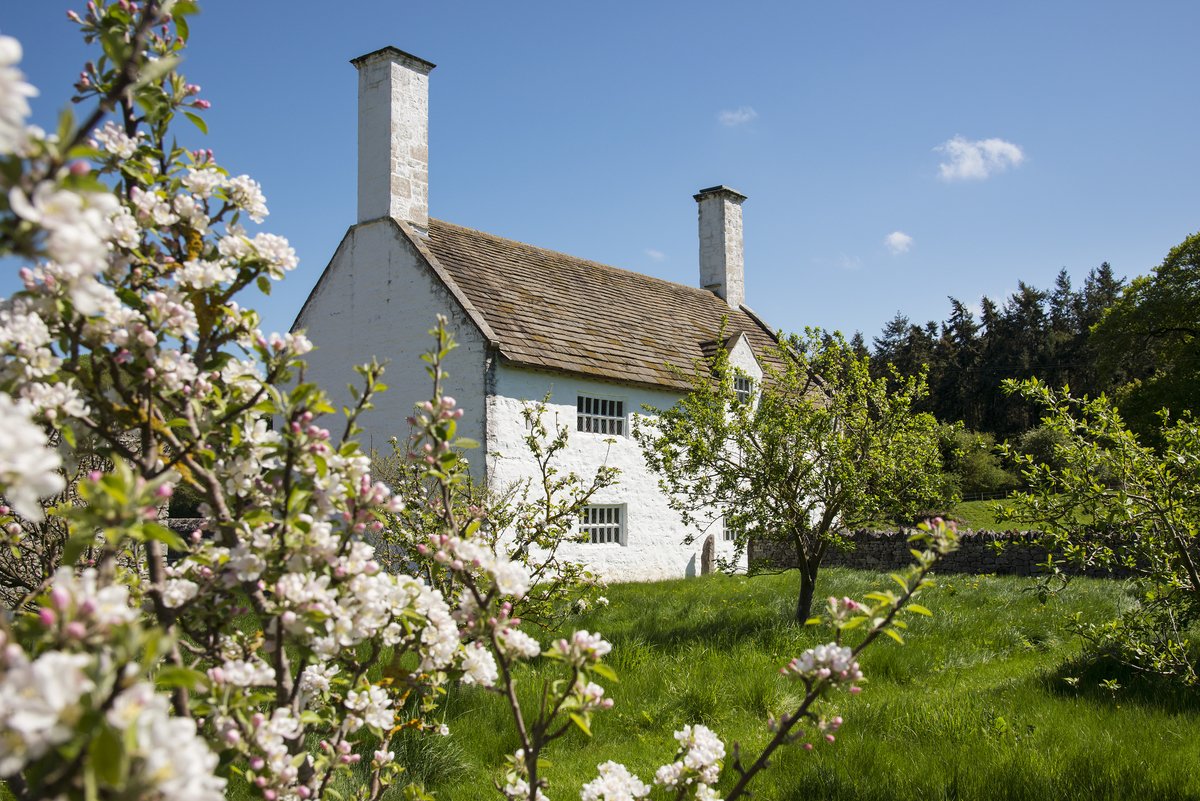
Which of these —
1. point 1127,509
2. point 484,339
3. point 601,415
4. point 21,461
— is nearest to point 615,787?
point 21,461

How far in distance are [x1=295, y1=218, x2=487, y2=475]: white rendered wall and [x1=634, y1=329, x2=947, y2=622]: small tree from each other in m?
5.20

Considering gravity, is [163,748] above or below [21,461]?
below

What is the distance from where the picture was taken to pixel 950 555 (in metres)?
18.5

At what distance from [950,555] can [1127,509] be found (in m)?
13.4

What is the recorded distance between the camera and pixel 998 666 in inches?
348

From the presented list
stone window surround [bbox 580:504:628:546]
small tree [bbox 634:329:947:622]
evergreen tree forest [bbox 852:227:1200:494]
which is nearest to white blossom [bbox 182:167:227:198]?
small tree [bbox 634:329:947:622]

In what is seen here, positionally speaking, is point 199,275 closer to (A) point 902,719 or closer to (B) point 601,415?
(A) point 902,719

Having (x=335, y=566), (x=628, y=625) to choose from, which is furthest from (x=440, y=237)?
(x=335, y=566)

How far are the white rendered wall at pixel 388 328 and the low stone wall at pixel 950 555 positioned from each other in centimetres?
679

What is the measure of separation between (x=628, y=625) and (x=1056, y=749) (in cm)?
567

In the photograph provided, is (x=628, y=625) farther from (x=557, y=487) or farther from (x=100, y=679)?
(x=100, y=679)

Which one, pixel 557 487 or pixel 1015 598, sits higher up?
pixel 557 487

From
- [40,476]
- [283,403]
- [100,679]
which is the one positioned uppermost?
→ [283,403]

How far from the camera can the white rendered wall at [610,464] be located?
15367 mm
